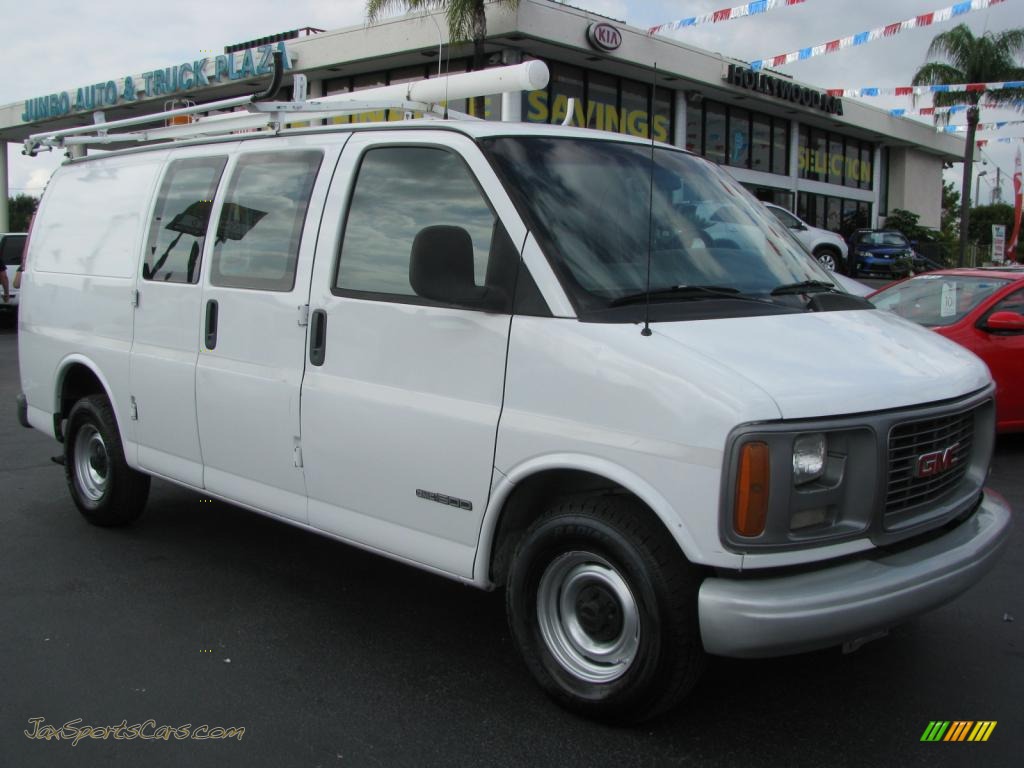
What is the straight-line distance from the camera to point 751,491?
2971mm

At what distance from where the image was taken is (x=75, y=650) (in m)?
4.17

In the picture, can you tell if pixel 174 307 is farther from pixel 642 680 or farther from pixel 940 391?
pixel 940 391

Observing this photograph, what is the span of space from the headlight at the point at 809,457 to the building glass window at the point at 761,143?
3147 cm

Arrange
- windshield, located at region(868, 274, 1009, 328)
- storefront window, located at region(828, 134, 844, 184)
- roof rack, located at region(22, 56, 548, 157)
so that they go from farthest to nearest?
1. storefront window, located at region(828, 134, 844, 184)
2. windshield, located at region(868, 274, 1009, 328)
3. roof rack, located at region(22, 56, 548, 157)

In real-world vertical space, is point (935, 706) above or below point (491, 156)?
below

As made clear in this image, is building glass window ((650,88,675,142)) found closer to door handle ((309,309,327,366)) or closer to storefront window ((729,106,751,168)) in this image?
storefront window ((729,106,751,168))

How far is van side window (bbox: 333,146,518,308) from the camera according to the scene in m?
3.62

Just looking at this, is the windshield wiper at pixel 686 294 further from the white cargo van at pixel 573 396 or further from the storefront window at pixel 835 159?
the storefront window at pixel 835 159

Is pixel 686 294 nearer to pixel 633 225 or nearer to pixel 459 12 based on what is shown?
pixel 633 225

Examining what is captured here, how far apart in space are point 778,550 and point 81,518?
4.81 metres

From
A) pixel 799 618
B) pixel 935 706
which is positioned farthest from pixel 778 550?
pixel 935 706

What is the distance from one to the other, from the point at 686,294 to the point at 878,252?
89.3 ft

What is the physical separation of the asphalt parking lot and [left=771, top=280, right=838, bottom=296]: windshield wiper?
154 cm

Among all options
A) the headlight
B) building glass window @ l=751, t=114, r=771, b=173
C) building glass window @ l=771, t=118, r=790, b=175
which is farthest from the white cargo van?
building glass window @ l=771, t=118, r=790, b=175
